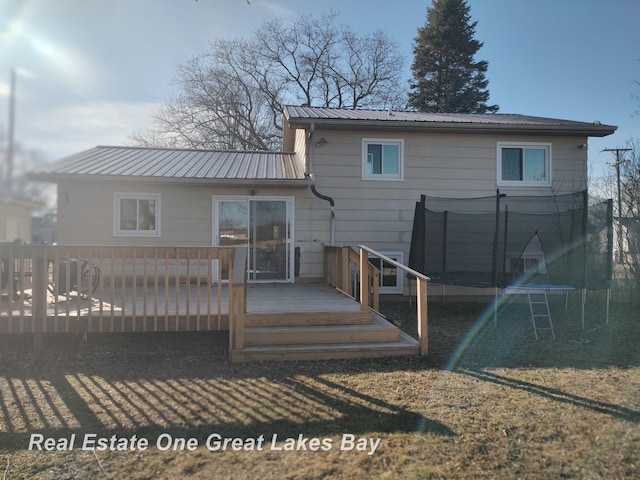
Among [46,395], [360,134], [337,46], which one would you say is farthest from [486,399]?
[337,46]

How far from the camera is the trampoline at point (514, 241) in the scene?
6.52 meters

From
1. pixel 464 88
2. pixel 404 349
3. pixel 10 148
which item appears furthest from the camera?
pixel 464 88

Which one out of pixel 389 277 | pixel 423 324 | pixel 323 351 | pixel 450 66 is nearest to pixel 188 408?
pixel 323 351

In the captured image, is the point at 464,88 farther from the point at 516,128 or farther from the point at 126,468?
the point at 126,468

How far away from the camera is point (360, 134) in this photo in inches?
332

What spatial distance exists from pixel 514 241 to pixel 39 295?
23.2 ft

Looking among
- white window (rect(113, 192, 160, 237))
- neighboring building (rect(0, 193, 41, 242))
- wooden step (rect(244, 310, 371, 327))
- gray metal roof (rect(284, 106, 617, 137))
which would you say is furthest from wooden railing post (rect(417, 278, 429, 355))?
white window (rect(113, 192, 160, 237))

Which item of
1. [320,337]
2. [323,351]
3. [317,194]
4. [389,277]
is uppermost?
[317,194]

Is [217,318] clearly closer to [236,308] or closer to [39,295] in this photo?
[236,308]

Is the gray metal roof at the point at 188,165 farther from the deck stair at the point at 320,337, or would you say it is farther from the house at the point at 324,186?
the deck stair at the point at 320,337

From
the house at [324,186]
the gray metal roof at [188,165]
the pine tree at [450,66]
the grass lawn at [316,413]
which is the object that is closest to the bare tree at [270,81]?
the pine tree at [450,66]

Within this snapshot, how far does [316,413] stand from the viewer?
3.34 metres

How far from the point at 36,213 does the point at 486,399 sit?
3.68 m

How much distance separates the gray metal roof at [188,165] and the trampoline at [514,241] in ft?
9.72
